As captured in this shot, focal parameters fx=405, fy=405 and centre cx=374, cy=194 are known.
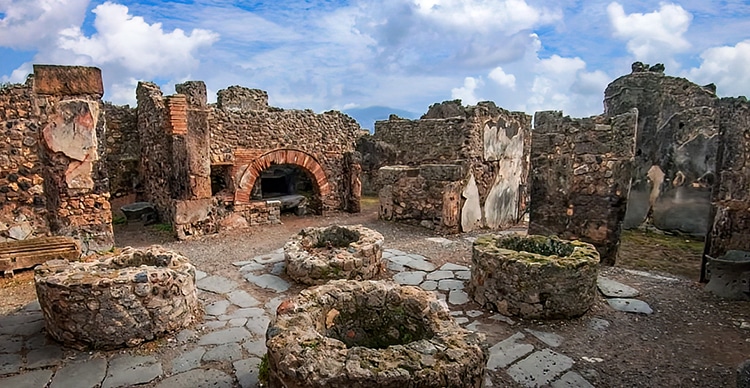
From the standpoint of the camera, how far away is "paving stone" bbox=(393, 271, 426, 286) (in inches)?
221

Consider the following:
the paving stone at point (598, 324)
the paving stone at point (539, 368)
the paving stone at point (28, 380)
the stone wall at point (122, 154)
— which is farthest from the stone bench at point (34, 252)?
the paving stone at point (598, 324)

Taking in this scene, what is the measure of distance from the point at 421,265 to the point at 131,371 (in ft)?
13.3

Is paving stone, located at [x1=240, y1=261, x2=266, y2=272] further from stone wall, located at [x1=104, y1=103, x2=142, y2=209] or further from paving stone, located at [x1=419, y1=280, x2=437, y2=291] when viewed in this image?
stone wall, located at [x1=104, y1=103, x2=142, y2=209]

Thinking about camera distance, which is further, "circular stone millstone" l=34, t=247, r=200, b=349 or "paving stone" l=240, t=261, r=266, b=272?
"paving stone" l=240, t=261, r=266, b=272

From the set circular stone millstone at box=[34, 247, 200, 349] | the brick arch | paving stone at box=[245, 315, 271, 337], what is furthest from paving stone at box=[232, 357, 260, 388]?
the brick arch

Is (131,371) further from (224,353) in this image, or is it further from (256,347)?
(256,347)

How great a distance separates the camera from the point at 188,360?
3.53 metres

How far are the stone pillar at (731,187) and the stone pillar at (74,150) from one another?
8.78 metres

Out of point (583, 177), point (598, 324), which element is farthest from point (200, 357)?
point (583, 177)

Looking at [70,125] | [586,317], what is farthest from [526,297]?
Answer: [70,125]

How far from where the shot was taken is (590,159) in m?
6.27

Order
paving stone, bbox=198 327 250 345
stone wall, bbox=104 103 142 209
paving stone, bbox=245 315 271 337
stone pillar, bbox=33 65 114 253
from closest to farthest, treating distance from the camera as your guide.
Result: paving stone, bbox=198 327 250 345
paving stone, bbox=245 315 271 337
stone pillar, bbox=33 65 114 253
stone wall, bbox=104 103 142 209

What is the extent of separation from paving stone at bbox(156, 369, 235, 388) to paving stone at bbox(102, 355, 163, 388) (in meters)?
0.17

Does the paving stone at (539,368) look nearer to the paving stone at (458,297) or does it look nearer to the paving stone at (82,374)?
the paving stone at (458,297)
